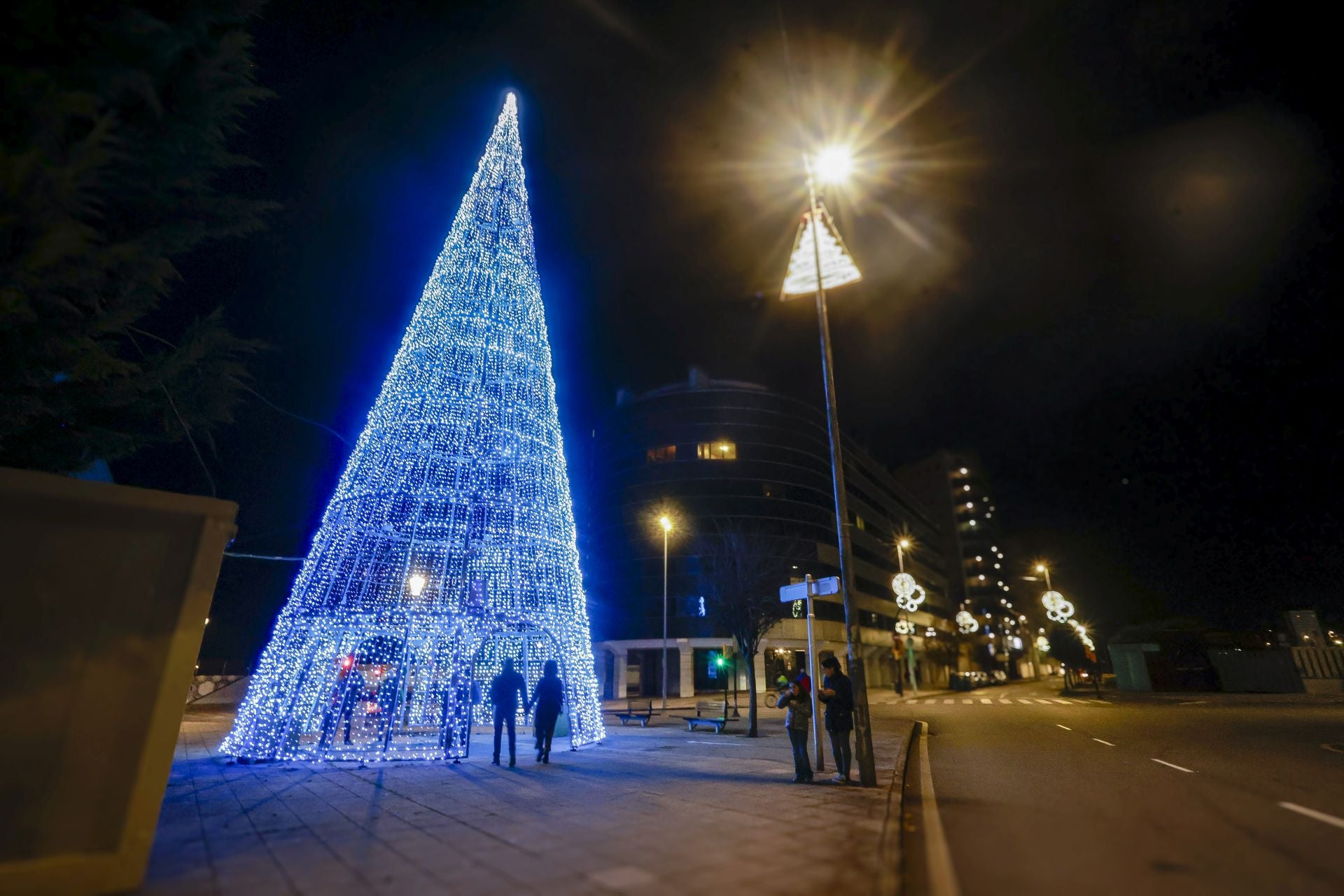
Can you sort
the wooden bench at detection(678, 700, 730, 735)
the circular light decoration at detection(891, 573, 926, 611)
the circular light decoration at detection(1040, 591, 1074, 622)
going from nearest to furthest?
the wooden bench at detection(678, 700, 730, 735)
the circular light decoration at detection(891, 573, 926, 611)
the circular light decoration at detection(1040, 591, 1074, 622)

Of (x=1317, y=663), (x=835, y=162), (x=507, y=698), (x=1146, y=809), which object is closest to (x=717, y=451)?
(x=1317, y=663)

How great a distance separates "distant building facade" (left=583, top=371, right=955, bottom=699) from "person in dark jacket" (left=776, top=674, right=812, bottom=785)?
124 feet

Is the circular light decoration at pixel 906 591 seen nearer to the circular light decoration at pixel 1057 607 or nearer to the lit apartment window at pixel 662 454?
the circular light decoration at pixel 1057 607

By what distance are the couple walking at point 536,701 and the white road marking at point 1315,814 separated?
9236mm

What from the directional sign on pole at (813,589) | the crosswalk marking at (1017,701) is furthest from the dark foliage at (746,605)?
the crosswalk marking at (1017,701)

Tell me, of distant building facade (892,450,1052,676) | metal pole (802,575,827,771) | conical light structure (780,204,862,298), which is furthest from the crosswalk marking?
distant building facade (892,450,1052,676)

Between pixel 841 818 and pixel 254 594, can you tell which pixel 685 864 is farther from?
pixel 254 594

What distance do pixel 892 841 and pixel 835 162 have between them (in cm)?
1066

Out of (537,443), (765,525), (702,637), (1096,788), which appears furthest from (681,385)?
(1096,788)

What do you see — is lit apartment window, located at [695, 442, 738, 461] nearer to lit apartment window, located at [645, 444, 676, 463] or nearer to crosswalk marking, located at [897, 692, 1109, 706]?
lit apartment window, located at [645, 444, 676, 463]

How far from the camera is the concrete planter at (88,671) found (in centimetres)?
389

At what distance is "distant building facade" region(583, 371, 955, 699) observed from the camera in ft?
156

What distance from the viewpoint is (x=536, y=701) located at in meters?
10.0

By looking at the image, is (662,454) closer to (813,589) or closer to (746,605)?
(746,605)
